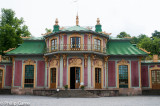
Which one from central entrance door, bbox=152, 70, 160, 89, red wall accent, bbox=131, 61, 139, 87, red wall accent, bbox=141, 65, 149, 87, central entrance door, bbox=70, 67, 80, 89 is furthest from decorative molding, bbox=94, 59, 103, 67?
central entrance door, bbox=152, 70, 160, 89

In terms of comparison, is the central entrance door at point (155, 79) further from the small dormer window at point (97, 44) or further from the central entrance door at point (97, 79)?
the small dormer window at point (97, 44)

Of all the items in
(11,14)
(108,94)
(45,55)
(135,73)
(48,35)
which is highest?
(11,14)

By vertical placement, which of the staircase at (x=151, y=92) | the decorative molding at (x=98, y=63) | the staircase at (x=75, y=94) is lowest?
the staircase at (x=151, y=92)

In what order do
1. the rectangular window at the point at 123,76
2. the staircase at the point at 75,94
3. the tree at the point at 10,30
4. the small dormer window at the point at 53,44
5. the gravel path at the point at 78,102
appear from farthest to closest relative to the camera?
the tree at the point at 10,30 → the rectangular window at the point at 123,76 → the small dormer window at the point at 53,44 → the staircase at the point at 75,94 → the gravel path at the point at 78,102

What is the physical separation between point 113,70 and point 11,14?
21584mm

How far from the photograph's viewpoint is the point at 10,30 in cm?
3278

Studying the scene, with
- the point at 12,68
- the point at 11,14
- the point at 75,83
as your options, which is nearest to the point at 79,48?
the point at 75,83

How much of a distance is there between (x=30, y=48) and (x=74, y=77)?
22.6 ft

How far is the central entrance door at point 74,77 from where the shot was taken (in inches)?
898

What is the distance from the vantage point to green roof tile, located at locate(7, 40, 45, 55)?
2481 cm

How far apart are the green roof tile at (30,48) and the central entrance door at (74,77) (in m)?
4.49

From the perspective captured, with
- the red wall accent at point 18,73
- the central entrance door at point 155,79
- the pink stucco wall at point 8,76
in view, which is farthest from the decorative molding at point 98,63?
the pink stucco wall at point 8,76

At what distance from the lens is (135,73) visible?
24.7 metres

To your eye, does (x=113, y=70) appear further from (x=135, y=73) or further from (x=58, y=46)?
(x=58, y=46)
